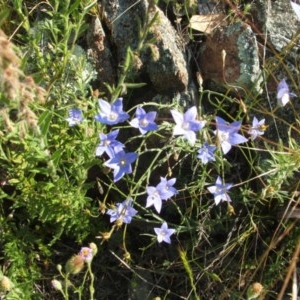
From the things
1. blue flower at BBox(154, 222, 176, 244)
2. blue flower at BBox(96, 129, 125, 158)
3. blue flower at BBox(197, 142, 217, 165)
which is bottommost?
blue flower at BBox(154, 222, 176, 244)

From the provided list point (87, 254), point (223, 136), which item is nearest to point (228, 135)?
point (223, 136)

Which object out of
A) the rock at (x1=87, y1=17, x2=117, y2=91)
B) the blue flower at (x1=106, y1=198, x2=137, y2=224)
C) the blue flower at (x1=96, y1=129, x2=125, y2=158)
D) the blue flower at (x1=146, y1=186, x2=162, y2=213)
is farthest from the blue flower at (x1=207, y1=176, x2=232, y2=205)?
the rock at (x1=87, y1=17, x2=117, y2=91)

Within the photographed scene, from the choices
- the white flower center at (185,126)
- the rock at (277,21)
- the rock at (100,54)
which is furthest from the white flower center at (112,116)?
the rock at (277,21)

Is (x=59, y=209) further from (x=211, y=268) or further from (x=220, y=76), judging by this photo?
(x=220, y=76)

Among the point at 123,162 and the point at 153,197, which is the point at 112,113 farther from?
the point at 153,197

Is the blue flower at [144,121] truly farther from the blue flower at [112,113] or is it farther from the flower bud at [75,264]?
the flower bud at [75,264]

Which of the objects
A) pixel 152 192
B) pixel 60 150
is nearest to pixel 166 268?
pixel 152 192

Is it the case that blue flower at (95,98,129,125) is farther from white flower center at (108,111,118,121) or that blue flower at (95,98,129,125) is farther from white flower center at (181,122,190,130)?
white flower center at (181,122,190,130)
